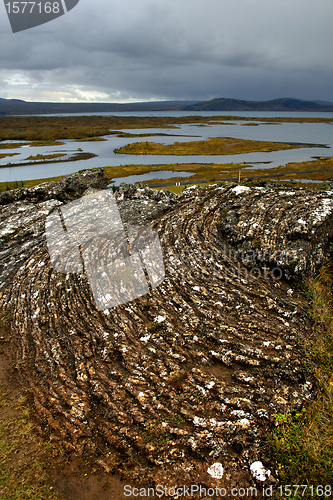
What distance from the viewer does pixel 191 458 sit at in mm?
6270

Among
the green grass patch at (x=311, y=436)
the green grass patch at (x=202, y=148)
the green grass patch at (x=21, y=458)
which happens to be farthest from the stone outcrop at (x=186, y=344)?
the green grass patch at (x=202, y=148)

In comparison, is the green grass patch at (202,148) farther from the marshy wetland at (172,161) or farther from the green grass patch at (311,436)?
the green grass patch at (311,436)

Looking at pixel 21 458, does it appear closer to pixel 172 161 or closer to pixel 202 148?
pixel 172 161

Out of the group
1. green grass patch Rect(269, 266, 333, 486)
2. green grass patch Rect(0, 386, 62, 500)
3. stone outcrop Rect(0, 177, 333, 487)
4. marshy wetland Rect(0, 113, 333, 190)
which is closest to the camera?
green grass patch Rect(269, 266, 333, 486)

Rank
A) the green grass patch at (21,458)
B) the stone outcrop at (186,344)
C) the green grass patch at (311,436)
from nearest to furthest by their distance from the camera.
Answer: the green grass patch at (311,436)
the green grass patch at (21,458)
the stone outcrop at (186,344)

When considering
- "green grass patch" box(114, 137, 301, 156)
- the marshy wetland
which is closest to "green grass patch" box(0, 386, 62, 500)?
the marshy wetland

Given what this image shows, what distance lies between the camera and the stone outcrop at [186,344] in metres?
6.60

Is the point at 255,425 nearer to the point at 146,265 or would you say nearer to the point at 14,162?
the point at 146,265

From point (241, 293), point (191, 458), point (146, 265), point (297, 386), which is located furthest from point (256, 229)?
point (191, 458)

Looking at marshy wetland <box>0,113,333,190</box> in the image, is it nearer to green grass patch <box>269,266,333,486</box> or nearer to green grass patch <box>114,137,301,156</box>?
green grass patch <box>114,137,301,156</box>

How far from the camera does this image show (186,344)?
919cm

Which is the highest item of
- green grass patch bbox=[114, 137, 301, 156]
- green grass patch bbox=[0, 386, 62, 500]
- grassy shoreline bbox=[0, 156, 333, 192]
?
green grass patch bbox=[114, 137, 301, 156]

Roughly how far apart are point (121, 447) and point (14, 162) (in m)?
84.0

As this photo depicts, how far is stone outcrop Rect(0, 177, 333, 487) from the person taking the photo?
660 cm
